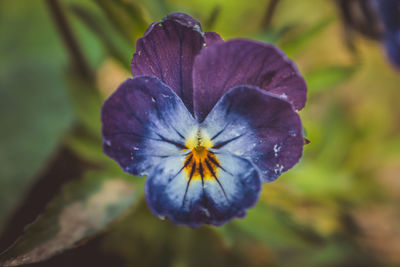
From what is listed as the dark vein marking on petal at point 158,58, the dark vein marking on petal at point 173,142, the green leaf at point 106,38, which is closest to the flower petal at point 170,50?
the dark vein marking on petal at point 158,58

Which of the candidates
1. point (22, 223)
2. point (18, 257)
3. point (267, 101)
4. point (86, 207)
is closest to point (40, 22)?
point (22, 223)

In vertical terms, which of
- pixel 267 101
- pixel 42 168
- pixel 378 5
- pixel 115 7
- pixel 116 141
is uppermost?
pixel 378 5

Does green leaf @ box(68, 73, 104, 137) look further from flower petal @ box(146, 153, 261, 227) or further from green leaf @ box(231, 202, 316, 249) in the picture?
flower petal @ box(146, 153, 261, 227)

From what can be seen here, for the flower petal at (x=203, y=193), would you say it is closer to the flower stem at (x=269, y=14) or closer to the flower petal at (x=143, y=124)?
the flower petal at (x=143, y=124)

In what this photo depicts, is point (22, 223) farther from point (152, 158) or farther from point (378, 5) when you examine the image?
point (378, 5)

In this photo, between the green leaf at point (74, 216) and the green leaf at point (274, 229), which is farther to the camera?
the green leaf at point (274, 229)

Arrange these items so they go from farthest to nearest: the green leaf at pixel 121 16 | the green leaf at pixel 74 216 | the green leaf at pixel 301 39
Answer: the green leaf at pixel 301 39, the green leaf at pixel 121 16, the green leaf at pixel 74 216
